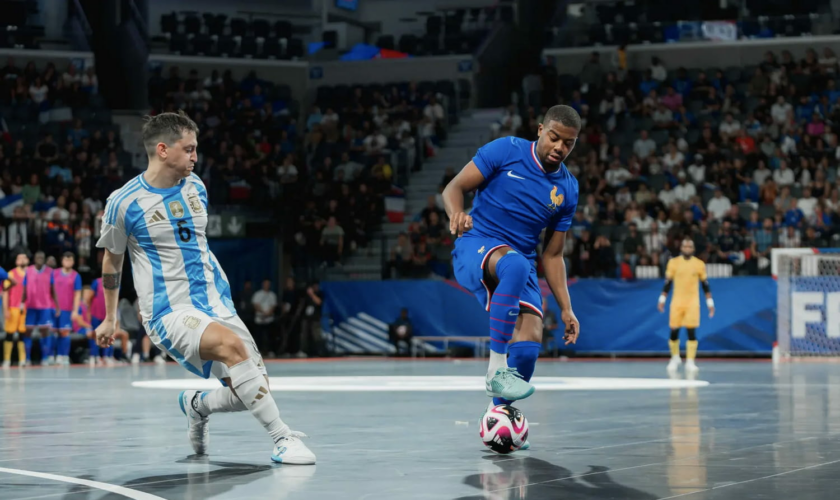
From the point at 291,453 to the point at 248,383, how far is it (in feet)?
1.53

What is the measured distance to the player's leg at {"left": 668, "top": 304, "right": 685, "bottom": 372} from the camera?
742 inches

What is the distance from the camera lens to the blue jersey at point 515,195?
744 cm

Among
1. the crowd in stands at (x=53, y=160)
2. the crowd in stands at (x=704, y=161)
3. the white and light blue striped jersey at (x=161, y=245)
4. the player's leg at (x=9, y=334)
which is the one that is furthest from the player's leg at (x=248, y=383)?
the crowd in stands at (x=53, y=160)

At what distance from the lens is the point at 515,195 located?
743 centimetres

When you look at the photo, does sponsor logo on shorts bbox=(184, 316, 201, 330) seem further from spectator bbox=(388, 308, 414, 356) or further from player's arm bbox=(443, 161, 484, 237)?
spectator bbox=(388, 308, 414, 356)

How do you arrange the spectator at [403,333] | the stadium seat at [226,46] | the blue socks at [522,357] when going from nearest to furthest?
the blue socks at [522,357] → the spectator at [403,333] → the stadium seat at [226,46]

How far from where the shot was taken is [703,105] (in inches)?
1134

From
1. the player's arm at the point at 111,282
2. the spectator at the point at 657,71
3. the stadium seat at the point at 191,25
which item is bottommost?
the player's arm at the point at 111,282

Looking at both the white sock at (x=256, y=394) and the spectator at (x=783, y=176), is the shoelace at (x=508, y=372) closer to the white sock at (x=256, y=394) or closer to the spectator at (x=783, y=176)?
the white sock at (x=256, y=394)

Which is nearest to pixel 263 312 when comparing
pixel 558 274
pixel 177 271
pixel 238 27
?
pixel 238 27

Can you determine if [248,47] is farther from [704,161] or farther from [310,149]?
[704,161]

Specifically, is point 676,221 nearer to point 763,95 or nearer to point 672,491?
point 763,95

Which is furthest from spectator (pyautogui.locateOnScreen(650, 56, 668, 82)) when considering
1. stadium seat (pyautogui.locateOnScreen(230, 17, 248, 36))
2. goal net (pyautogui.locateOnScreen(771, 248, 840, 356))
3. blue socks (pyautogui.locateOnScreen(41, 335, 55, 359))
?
blue socks (pyautogui.locateOnScreen(41, 335, 55, 359))

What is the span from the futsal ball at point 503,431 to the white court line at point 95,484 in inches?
91.7
